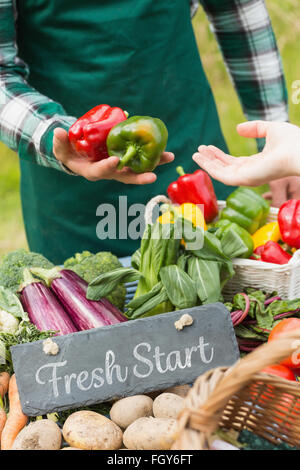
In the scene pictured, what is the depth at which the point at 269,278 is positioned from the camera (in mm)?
1606

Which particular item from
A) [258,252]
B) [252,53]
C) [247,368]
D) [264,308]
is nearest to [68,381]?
[247,368]

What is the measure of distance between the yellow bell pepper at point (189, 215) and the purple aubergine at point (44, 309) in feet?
1.64

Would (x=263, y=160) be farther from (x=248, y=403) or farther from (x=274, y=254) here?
(x=248, y=403)

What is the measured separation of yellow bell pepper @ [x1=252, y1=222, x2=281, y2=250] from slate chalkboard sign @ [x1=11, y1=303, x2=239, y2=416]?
634 mm

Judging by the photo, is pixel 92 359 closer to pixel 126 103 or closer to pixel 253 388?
pixel 253 388

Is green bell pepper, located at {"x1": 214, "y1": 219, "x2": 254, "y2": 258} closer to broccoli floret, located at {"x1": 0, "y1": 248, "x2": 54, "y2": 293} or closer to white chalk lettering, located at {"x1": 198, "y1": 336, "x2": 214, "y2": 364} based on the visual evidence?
white chalk lettering, located at {"x1": 198, "y1": 336, "x2": 214, "y2": 364}

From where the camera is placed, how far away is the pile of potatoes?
1.12 meters

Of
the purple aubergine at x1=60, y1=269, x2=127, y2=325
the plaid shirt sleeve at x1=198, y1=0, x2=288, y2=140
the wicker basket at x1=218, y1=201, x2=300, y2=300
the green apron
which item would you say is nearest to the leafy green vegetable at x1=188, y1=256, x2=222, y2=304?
the wicker basket at x1=218, y1=201, x2=300, y2=300

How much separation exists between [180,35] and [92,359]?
1623mm

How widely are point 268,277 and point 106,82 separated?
3.76 ft

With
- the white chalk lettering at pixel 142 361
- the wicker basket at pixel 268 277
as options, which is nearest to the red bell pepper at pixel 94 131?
the wicker basket at pixel 268 277

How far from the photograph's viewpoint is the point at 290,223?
5.86ft
